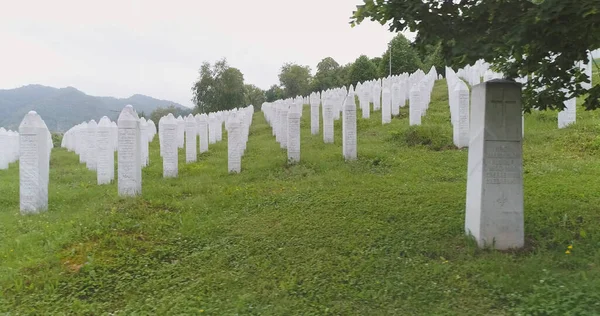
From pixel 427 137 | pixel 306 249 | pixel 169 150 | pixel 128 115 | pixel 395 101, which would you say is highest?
pixel 395 101

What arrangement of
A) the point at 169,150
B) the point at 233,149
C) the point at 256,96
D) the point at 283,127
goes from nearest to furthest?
the point at 169,150 → the point at 233,149 → the point at 283,127 → the point at 256,96

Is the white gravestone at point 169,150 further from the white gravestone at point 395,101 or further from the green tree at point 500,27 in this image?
the white gravestone at point 395,101

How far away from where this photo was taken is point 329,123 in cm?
1412

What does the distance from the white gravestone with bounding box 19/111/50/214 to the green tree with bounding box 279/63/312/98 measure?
196 feet

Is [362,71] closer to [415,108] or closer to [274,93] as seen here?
[274,93]

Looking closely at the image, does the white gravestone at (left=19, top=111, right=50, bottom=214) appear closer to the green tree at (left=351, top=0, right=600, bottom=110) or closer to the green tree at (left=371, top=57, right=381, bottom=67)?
the green tree at (left=351, top=0, right=600, bottom=110)

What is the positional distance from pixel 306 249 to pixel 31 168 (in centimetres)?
550

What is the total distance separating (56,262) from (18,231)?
2.00m

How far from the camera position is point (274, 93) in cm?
7244

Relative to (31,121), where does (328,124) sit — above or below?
above

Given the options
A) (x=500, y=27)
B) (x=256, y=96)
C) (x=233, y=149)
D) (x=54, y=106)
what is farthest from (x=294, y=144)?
(x=54, y=106)

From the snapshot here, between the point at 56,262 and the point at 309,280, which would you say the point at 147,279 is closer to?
the point at 56,262

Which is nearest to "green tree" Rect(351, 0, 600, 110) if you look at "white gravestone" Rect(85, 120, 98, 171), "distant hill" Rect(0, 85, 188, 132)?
"white gravestone" Rect(85, 120, 98, 171)

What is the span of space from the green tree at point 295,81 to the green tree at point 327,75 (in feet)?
5.99
